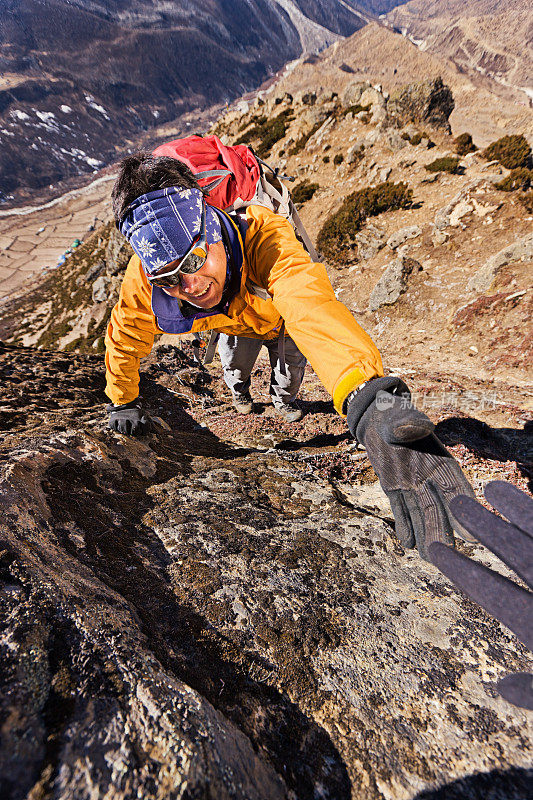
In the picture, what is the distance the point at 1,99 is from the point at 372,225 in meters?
178

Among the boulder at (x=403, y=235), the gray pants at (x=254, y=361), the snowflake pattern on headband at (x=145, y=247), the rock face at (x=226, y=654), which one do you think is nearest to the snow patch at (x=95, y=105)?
the boulder at (x=403, y=235)

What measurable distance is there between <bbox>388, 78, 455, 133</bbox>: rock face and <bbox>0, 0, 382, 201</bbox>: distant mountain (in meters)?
141

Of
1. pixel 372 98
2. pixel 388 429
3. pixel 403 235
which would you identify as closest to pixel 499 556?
pixel 388 429

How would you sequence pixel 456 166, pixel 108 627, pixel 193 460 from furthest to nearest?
pixel 456 166 → pixel 193 460 → pixel 108 627

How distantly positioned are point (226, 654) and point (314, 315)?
6.08 ft

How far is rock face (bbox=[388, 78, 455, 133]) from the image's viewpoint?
51.8 ft

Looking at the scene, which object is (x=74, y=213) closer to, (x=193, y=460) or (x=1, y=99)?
(x=1, y=99)

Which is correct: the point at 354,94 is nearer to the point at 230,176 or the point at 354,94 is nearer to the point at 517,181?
the point at 517,181

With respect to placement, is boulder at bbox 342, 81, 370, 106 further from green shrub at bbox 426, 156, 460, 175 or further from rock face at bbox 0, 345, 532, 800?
rock face at bbox 0, 345, 532, 800

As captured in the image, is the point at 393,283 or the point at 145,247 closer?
the point at 145,247

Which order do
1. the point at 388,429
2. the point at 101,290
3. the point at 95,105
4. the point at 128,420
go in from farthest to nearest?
the point at 95,105 < the point at 101,290 < the point at 128,420 < the point at 388,429

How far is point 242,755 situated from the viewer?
1159 millimetres

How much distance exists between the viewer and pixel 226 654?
1.53 meters

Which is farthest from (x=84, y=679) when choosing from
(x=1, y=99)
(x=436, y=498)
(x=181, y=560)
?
(x=1, y=99)
